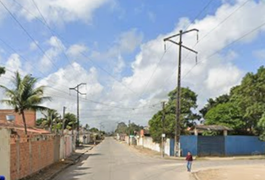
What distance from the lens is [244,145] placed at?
168ft

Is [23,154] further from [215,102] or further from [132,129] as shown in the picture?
[132,129]

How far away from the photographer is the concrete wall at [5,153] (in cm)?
1639

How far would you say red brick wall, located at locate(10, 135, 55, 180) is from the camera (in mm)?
19141

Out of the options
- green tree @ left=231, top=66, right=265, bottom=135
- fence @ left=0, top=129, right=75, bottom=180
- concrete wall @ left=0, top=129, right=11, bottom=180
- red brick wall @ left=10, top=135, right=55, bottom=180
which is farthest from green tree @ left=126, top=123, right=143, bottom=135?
concrete wall @ left=0, top=129, right=11, bottom=180

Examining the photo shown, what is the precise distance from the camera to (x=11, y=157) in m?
18.5

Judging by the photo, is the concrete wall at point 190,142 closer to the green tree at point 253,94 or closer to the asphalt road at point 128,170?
the green tree at point 253,94

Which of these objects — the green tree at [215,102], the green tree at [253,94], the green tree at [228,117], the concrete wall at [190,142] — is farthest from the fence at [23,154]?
the green tree at [215,102]

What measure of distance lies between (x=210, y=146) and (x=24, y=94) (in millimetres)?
23981

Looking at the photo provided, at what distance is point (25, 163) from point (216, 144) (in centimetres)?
3148

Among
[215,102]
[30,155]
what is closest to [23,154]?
[30,155]

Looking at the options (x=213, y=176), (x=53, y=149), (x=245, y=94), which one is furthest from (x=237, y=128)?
(x=213, y=176)

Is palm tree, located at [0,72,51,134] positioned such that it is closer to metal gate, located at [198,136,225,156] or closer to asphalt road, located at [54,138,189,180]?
asphalt road, located at [54,138,189,180]

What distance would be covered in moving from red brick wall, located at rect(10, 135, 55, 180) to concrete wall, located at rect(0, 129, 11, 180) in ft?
4.23

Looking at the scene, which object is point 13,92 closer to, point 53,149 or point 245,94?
point 53,149
